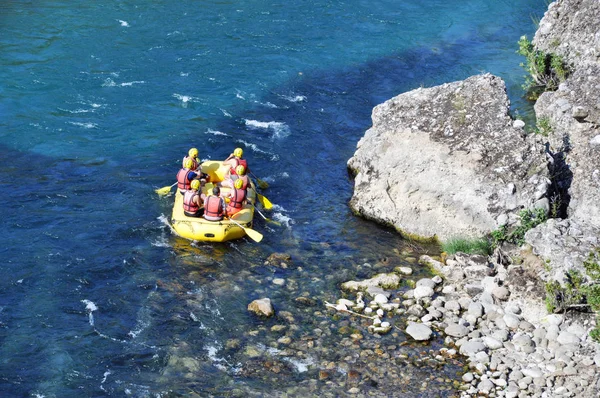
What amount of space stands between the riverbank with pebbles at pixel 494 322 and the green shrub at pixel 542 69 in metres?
9.92

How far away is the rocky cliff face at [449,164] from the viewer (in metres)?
16.7

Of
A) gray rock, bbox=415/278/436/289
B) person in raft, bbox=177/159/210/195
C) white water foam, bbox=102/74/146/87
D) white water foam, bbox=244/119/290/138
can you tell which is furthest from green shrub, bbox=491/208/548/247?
white water foam, bbox=102/74/146/87

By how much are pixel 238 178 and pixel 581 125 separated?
8.28 metres

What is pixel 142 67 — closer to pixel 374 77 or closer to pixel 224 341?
pixel 374 77

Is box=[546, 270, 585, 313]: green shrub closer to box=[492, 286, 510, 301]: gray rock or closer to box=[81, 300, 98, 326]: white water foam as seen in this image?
box=[492, 286, 510, 301]: gray rock

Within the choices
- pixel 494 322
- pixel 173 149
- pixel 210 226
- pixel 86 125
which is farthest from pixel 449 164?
pixel 86 125

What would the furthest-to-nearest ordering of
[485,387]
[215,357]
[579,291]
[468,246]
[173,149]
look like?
[173,149] < [468,246] < [579,291] < [215,357] < [485,387]

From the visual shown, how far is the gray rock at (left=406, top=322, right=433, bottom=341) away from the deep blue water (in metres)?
1.46

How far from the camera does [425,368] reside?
13406 millimetres

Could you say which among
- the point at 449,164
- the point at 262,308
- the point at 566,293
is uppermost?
the point at 449,164

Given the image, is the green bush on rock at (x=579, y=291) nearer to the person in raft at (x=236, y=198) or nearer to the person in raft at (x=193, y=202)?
the person in raft at (x=236, y=198)

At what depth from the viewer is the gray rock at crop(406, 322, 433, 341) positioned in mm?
14031

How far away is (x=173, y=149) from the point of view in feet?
70.4

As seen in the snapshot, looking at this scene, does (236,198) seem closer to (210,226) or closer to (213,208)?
(213,208)
